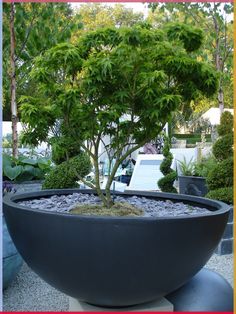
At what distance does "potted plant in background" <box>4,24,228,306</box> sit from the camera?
1581 millimetres

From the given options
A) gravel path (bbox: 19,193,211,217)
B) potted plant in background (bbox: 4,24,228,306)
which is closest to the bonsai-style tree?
potted plant in background (bbox: 4,24,228,306)

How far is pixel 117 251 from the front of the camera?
5.14 feet

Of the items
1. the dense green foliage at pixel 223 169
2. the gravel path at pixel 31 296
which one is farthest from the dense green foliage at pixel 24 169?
the dense green foliage at pixel 223 169

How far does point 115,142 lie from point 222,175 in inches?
93.2

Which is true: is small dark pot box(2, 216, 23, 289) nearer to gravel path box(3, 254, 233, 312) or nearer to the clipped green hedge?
gravel path box(3, 254, 233, 312)

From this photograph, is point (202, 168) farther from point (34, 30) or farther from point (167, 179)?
point (34, 30)

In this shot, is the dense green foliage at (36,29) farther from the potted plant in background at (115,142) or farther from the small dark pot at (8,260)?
the potted plant in background at (115,142)

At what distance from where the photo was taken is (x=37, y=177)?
4.47 m

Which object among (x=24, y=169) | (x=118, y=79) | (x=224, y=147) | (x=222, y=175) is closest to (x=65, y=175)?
(x=24, y=169)

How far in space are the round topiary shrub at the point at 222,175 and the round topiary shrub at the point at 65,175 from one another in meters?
1.39

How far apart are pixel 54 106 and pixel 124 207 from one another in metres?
0.63

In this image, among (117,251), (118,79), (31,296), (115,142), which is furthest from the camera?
(31,296)

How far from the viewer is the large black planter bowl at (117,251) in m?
1.57

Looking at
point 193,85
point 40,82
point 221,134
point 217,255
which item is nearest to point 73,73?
point 40,82
